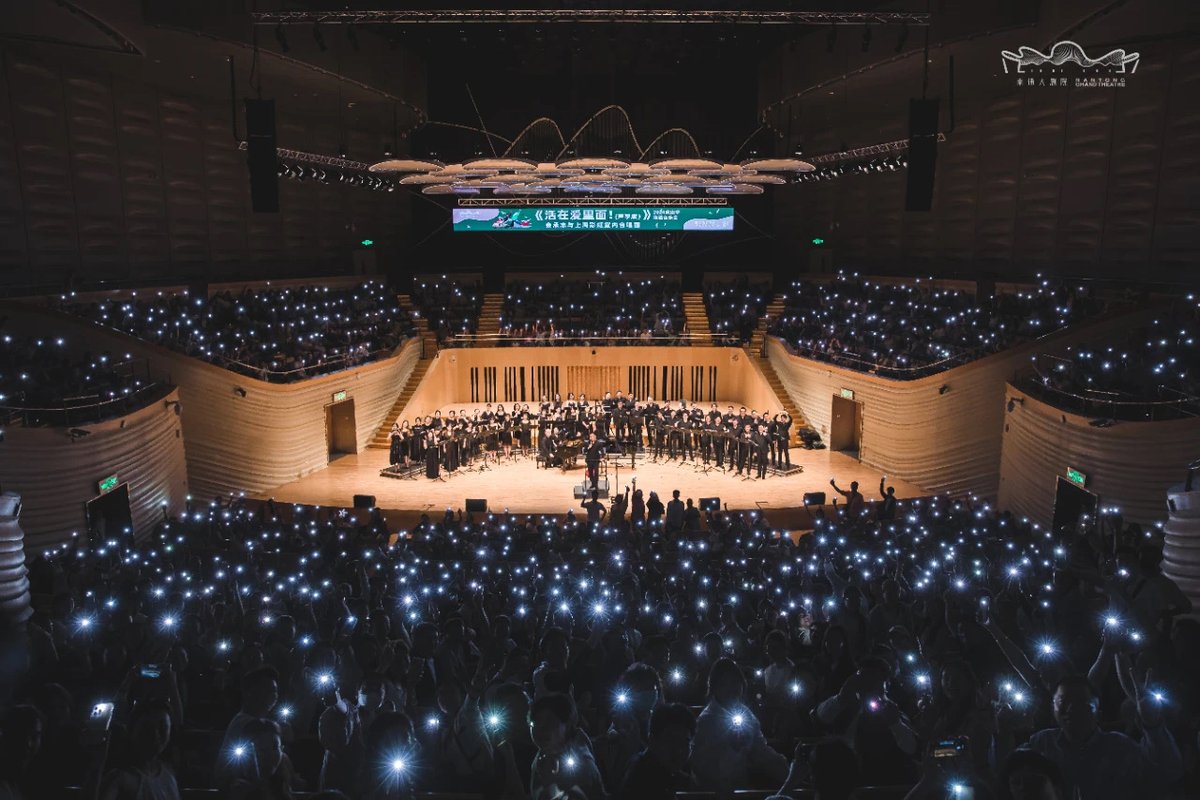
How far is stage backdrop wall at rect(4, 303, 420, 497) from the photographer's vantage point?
15.2m

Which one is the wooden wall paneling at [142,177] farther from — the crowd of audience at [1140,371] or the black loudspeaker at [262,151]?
the crowd of audience at [1140,371]

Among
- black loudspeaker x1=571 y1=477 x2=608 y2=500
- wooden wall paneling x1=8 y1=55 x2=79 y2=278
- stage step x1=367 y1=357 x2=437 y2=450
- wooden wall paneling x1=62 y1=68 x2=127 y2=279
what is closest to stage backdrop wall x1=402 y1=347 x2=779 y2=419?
stage step x1=367 y1=357 x2=437 y2=450

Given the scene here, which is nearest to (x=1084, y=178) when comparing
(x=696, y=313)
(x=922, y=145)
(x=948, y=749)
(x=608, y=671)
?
(x=922, y=145)

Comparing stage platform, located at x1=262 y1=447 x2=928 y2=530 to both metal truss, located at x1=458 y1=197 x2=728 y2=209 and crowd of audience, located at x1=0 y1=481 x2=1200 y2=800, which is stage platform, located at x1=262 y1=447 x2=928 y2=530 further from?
metal truss, located at x1=458 y1=197 x2=728 y2=209

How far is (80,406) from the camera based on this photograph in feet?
41.2

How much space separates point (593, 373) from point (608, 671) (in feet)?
69.7

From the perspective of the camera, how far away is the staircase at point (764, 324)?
25.6 meters

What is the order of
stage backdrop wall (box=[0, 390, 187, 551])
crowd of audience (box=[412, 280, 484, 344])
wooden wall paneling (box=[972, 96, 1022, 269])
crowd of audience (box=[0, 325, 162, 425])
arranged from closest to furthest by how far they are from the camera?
stage backdrop wall (box=[0, 390, 187, 551]) → crowd of audience (box=[0, 325, 162, 425]) → wooden wall paneling (box=[972, 96, 1022, 269]) → crowd of audience (box=[412, 280, 484, 344])

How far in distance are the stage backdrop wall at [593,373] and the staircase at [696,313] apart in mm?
946

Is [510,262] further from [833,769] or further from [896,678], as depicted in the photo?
[833,769]

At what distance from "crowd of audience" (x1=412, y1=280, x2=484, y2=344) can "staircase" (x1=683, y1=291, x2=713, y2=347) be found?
6957 millimetres

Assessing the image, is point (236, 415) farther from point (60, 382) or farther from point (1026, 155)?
point (1026, 155)

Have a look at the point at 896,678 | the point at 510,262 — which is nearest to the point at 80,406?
the point at 896,678

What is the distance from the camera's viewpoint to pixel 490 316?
89.0 ft
